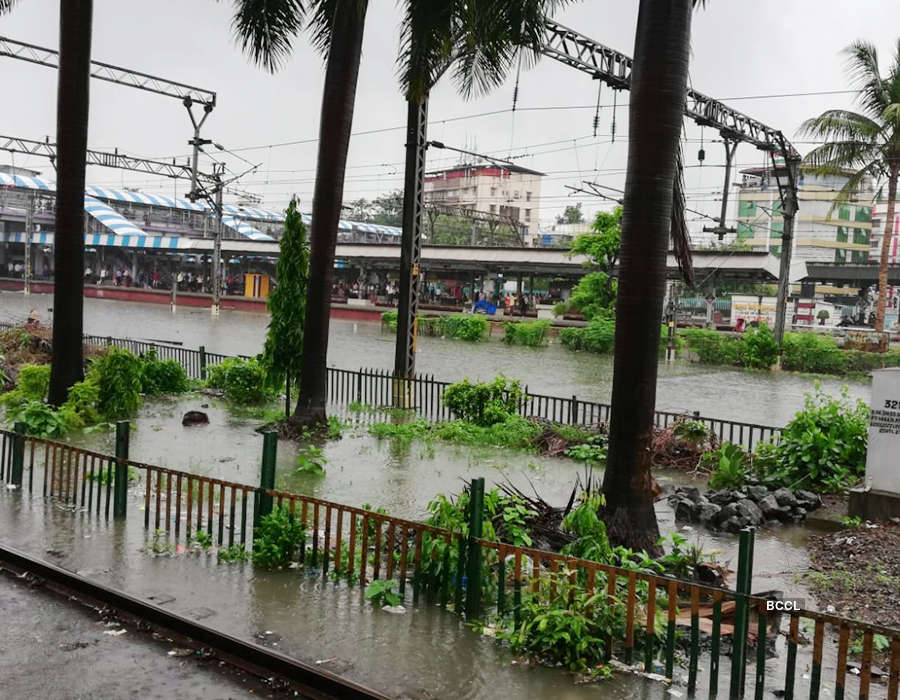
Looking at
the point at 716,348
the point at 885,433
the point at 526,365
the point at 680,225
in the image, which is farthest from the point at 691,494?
the point at 716,348

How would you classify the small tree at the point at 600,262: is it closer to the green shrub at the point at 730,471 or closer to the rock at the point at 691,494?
the green shrub at the point at 730,471

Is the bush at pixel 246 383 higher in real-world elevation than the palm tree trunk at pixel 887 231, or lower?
lower

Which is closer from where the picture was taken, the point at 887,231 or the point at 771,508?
the point at 771,508

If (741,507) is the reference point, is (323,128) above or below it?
above

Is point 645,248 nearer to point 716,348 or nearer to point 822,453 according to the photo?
point 822,453

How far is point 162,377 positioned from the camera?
1847cm

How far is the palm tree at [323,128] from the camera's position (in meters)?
13.7

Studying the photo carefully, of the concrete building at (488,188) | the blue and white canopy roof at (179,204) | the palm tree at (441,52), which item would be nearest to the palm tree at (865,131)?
the palm tree at (441,52)

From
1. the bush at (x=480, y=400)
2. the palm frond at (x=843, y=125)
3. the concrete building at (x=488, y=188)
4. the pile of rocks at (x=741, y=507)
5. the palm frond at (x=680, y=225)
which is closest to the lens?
the palm frond at (x=680, y=225)

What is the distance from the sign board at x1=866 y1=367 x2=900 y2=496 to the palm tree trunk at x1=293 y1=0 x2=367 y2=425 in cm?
793

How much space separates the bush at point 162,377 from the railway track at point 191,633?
35.4 feet

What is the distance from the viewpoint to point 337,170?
13.9m

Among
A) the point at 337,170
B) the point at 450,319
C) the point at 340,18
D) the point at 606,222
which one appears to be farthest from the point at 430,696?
the point at 450,319

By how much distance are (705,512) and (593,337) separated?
1098 inches
